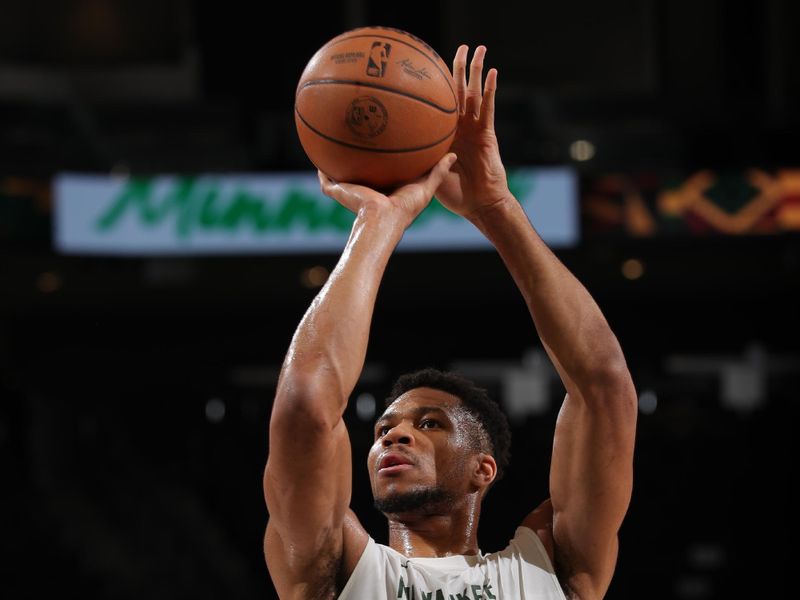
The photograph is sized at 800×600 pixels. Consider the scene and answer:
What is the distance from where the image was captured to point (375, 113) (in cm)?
316

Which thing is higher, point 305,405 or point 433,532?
point 305,405

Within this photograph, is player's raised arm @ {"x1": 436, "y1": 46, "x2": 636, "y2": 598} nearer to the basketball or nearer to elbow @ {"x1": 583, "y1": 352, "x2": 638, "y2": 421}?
elbow @ {"x1": 583, "y1": 352, "x2": 638, "y2": 421}

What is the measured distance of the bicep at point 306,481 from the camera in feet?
9.02

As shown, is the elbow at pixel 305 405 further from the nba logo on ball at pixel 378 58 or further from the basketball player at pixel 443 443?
the nba logo on ball at pixel 378 58

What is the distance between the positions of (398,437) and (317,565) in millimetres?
474

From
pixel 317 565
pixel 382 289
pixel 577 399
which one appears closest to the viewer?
pixel 317 565

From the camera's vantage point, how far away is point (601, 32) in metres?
13.1

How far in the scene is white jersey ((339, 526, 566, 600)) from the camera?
303 centimetres

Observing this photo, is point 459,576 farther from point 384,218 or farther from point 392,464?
point 384,218

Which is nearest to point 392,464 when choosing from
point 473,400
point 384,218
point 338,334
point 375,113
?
point 473,400

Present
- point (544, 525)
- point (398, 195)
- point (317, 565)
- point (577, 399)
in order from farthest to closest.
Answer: point (544, 525) < point (577, 399) < point (398, 195) < point (317, 565)

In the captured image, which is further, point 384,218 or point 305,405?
point 384,218

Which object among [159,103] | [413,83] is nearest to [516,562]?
[413,83]

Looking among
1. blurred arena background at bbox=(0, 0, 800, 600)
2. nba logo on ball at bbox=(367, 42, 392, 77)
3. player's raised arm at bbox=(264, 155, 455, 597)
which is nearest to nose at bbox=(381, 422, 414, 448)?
player's raised arm at bbox=(264, 155, 455, 597)
